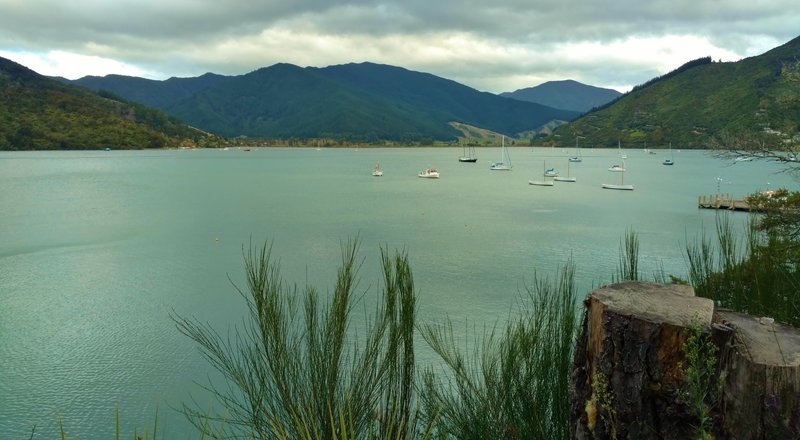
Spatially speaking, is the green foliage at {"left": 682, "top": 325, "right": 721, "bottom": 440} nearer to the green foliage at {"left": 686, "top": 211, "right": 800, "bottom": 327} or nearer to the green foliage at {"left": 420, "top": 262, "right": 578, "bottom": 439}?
the green foliage at {"left": 420, "top": 262, "right": 578, "bottom": 439}

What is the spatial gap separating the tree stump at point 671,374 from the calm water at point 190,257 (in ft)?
13.4

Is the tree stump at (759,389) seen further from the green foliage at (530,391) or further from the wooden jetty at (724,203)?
the wooden jetty at (724,203)

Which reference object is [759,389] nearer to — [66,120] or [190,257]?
[190,257]

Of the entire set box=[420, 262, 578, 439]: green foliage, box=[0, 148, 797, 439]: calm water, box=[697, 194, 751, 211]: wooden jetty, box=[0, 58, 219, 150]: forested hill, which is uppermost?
box=[0, 58, 219, 150]: forested hill

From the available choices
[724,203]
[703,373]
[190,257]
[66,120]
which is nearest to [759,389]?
[703,373]

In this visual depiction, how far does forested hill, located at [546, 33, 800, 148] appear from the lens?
415 ft

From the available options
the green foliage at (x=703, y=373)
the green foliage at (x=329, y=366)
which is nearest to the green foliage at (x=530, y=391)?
the green foliage at (x=329, y=366)

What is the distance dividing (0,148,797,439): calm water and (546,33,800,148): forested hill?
3510 inches

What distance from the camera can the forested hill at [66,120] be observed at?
12281cm

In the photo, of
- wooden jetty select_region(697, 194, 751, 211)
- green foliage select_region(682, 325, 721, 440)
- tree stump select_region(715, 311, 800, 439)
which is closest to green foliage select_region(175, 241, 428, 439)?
green foliage select_region(682, 325, 721, 440)

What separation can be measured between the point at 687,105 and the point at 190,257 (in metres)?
151

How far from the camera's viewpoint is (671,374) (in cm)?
264

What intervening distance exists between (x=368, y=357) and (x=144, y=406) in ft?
25.3

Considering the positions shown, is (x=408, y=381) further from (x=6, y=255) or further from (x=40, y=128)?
(x=40, y=128)
